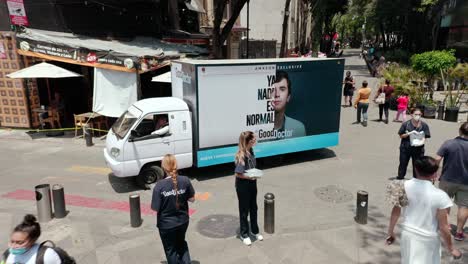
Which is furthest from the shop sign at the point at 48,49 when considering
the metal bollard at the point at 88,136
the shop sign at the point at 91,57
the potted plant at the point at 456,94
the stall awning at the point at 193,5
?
the potted plant at the point at 456,94

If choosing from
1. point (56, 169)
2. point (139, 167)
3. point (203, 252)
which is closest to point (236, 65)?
point (139, 167)

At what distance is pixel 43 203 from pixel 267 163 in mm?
5999

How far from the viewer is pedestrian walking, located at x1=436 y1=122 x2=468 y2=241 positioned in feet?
20.1

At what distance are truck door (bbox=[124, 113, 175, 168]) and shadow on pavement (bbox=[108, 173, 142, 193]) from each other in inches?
28.8

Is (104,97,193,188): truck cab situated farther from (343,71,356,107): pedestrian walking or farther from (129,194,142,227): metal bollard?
(343,71,356,107): pedestrian walking

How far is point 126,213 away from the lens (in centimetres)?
803

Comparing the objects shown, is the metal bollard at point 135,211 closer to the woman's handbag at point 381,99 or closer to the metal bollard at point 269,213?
the metal bollard at point 269,213

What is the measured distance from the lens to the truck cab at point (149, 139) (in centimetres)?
897

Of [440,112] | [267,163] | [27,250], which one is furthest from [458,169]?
[440,112]

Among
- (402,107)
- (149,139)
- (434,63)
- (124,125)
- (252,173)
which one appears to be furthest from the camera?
(434,63)

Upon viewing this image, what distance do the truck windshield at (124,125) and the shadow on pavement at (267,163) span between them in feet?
7.12

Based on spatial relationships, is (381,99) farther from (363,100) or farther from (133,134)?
(133,134)

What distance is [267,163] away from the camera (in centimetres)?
1116

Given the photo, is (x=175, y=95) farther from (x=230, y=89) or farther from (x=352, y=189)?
(x=352, y=189)
